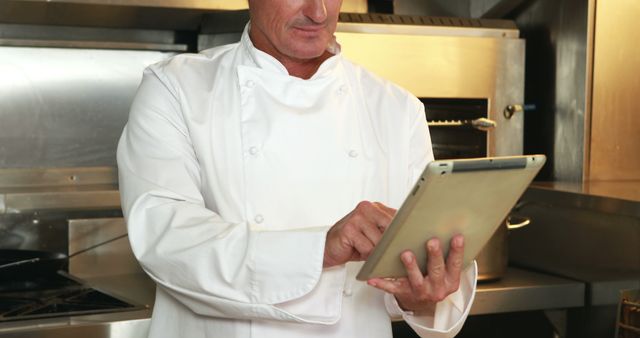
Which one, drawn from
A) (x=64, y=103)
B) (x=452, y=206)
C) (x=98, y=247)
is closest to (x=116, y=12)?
(x=64, y=103)

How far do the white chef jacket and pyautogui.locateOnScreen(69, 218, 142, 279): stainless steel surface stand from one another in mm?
1140

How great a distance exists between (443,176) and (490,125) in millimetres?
1634

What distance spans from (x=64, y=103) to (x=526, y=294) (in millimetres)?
1465

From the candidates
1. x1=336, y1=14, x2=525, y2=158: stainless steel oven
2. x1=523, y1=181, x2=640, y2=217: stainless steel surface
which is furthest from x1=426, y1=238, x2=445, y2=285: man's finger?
x1=336, y1=14, x2=525, y2=158: stainless steel oven

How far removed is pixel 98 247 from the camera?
2.75 meters

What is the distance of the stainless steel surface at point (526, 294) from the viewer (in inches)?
99.0

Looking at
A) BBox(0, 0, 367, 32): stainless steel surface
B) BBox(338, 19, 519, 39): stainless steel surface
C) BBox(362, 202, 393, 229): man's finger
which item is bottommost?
BBox(362, 202, 393, 229): man's finger

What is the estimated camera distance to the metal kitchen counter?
209 cm

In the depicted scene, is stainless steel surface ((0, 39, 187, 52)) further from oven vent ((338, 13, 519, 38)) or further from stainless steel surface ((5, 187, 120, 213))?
oven vent ((338, 13, 519, 38))

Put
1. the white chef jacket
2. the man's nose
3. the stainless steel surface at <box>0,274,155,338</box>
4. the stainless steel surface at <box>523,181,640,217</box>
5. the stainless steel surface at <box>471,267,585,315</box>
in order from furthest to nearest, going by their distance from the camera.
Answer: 1. the stainless steel surface at <box>471,267,585,315</box>
2. the stainless steel surface at <box>523,181,640,217</box>
3. the stainless steel surface at <box>0,274,155,338</box>
4. the man's nose
5. the white chef jacket

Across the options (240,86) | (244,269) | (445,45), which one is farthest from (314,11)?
(445,45)

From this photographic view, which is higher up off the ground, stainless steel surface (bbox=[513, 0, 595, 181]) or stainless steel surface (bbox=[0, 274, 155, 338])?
stainless steel surface (bbox=[513, 0, 595, 181])

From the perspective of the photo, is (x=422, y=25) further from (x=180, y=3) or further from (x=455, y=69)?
(x=180, y=3)

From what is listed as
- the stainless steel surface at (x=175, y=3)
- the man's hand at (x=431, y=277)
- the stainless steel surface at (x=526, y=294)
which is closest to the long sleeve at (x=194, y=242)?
the man's hand at (x=431, y=277)
